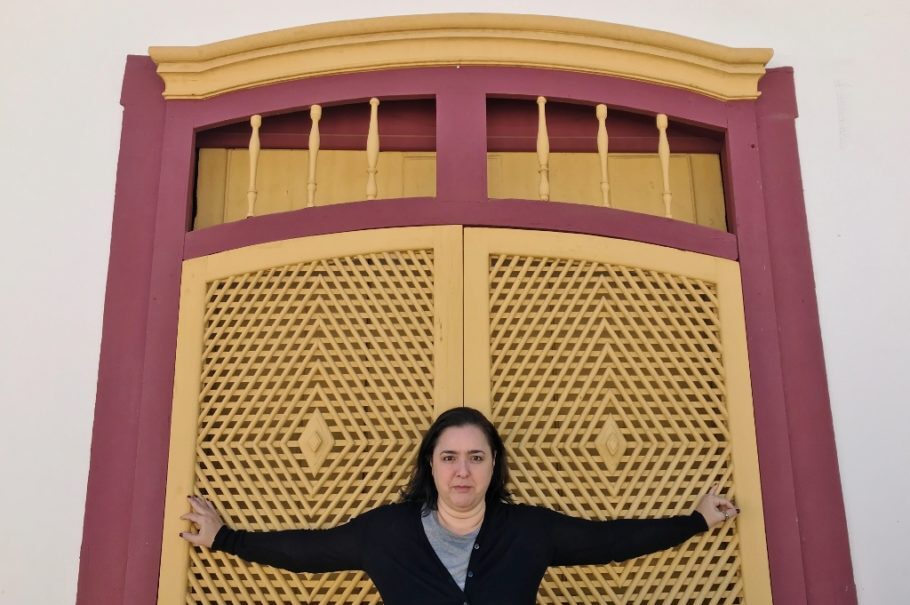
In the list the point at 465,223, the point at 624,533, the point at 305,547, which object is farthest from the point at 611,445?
the point at 305,547

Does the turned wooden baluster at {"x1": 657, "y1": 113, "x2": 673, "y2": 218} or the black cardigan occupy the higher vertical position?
the turned wooden baluster at {"x1": 657, "y1": 113, "x2": 673, "y2": 218}

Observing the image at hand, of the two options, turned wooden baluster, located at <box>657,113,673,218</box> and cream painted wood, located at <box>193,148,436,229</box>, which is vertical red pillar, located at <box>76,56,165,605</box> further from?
turned wooden baluster, located at <box>657,113,673,218</box>

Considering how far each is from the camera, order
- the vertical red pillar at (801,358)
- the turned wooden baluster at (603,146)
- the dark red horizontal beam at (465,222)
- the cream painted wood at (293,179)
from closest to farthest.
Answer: the vertical red pillar at (801,358)
the dark red horizontal beam at (465,222)
the turned wooden baluster at (603,146)
the cream painted wood at (293,179)

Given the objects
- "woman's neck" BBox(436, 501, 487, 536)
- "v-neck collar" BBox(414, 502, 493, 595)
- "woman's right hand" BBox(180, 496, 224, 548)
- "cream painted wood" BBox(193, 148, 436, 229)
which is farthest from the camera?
"cream painted wood" BBox(193, 148, 436, 229)

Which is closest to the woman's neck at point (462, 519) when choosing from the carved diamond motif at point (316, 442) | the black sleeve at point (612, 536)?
the black sleeve at point (612, 536)

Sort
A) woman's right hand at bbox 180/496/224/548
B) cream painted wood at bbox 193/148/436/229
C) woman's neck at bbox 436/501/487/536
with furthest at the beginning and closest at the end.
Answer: cream painted wood at bbox 193/148/436/229, woman's right hand at bbox 180/496/224/548, woman's neck at bbox 436/501/487/536

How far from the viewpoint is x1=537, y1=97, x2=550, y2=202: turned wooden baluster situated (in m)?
2.50

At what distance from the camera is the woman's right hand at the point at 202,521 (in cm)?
218

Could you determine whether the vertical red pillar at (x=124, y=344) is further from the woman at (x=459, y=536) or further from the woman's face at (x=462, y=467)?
the woman's face at (x=462, y=467)

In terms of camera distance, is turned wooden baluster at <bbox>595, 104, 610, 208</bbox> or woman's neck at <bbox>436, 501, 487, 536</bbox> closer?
woman's neck at <bbox>436, 501, 487, 536</bbox>

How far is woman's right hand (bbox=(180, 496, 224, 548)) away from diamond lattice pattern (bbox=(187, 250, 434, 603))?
0.04 m

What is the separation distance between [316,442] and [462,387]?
44 centimetres

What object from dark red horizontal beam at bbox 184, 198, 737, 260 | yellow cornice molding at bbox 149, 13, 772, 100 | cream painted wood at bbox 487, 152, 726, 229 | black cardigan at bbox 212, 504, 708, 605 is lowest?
black cardigan at bbox 212, 504, 708, 605

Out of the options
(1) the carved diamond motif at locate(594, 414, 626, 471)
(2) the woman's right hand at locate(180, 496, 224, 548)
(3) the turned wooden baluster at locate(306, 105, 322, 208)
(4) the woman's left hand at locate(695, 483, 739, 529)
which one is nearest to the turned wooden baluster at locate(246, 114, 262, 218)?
(3) the turned wooden baluster at locate(306, 105, 322, 208)
